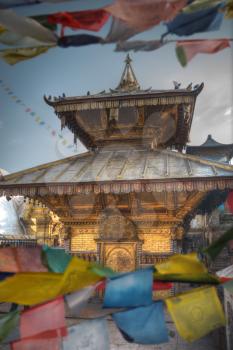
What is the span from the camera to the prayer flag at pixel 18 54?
2.76 metres

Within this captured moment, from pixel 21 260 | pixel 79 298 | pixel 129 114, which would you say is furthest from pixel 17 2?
pixel 129 114

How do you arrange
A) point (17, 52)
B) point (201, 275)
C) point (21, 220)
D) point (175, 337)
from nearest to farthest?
point (201, 275), point (17, 52), point (175, 337), point (21, 220)

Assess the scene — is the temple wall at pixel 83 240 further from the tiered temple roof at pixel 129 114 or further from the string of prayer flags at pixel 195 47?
the string of prayer flags at pixel 195 47

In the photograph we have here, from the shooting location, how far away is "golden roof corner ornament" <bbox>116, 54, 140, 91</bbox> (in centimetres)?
1041

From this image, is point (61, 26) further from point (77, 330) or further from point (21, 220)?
point (21, 220)

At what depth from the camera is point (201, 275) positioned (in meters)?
2.34

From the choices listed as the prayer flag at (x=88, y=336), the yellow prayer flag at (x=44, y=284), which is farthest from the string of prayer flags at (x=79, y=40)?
the prayer flag at (x=88, y=336)

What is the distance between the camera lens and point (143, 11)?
8.12 feet

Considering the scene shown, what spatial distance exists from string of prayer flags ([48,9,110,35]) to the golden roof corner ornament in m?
7.57

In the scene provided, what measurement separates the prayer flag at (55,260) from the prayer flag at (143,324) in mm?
575

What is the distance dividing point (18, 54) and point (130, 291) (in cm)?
228

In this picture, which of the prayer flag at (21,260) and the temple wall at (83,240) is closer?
the prayer flag at (21,260)

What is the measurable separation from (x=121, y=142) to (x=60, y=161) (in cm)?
206

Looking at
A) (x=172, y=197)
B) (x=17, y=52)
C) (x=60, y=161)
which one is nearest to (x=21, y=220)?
(x=60, y=161)
